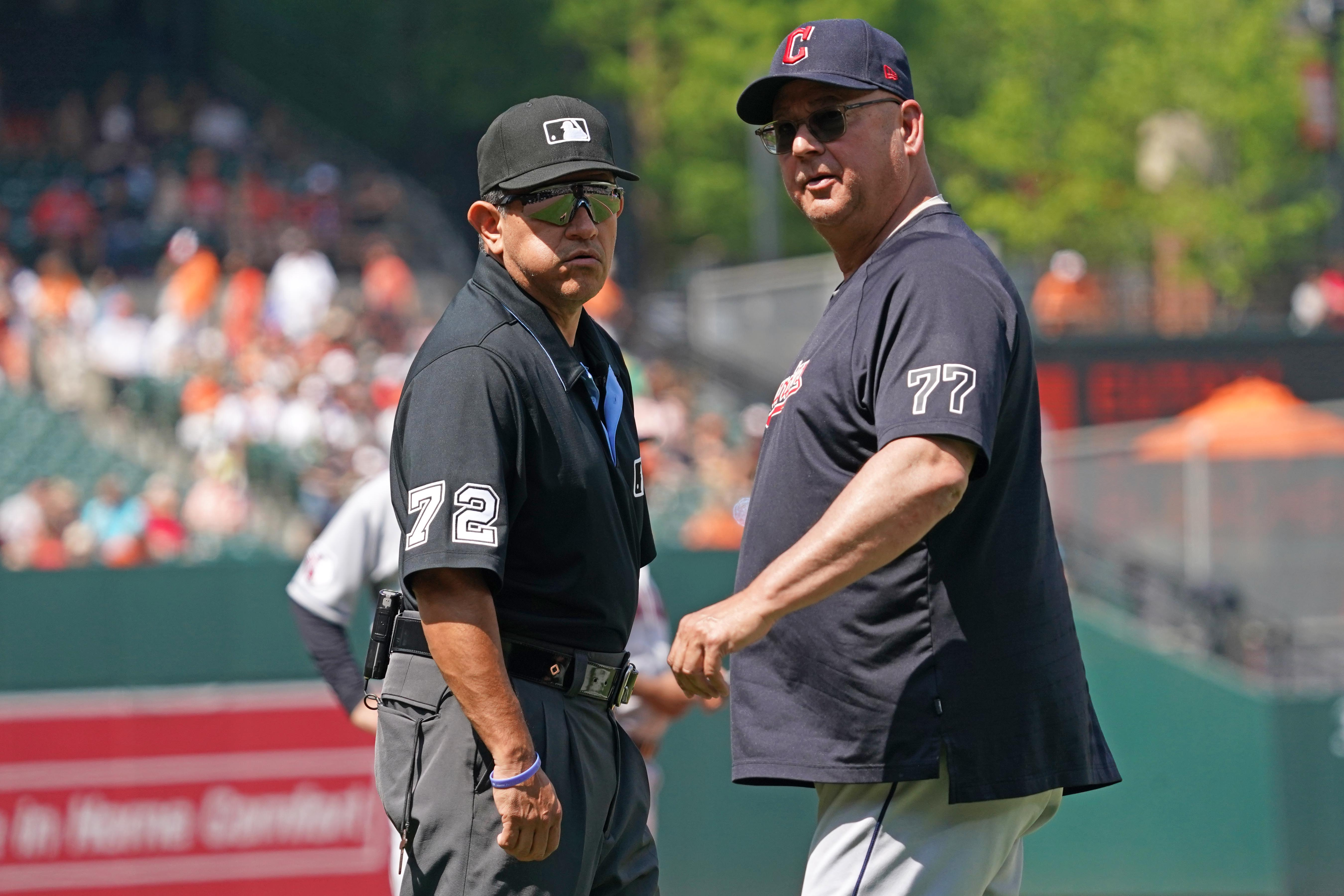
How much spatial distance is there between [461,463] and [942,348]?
962mm

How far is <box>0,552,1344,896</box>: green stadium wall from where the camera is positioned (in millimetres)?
8812

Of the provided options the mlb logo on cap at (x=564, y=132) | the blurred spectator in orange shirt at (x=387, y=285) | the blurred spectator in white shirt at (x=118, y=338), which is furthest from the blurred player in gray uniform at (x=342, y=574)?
the blurred spectator in orange shirt at (x=387, y=285)

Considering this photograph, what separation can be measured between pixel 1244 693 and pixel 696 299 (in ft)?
38.5

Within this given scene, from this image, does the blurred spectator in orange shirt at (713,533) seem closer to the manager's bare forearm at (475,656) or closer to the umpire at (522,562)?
the umpire at (522,562)

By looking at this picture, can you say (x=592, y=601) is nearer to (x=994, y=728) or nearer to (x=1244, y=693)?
(x=994, y=728)

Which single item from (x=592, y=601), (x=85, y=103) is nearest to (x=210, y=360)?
(x=592, y=601)

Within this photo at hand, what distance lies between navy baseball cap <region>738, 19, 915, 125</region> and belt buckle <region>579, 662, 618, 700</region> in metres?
1.22

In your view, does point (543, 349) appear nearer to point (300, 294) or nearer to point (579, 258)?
point (579, 258)

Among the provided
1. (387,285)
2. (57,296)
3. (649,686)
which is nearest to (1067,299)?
(387,285)

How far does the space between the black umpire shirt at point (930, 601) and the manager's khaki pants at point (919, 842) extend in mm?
96

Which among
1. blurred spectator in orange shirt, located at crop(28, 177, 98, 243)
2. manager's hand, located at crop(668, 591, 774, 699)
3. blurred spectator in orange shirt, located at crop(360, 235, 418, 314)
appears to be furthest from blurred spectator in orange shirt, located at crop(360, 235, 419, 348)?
manager's hand, located at crop(668, 591, 774, 699)

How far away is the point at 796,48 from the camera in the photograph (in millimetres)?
3613

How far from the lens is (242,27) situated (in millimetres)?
32062

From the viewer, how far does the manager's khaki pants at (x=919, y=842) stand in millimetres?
3391
